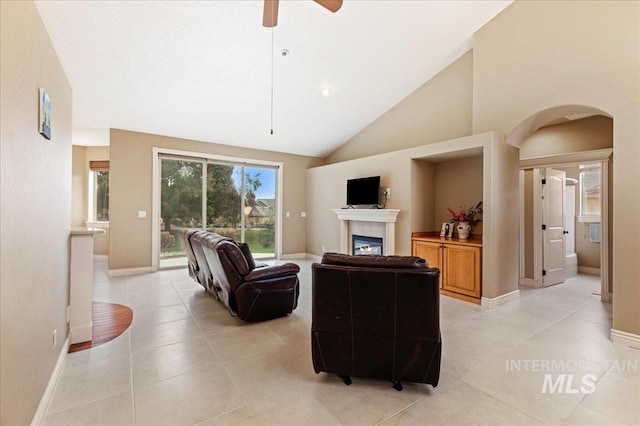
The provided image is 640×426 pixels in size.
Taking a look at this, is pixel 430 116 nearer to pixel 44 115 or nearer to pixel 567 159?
pixel 567 159

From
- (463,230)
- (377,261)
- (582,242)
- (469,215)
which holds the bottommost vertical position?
(582,242)

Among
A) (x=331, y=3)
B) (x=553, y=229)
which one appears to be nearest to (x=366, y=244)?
(x=553, y=229)

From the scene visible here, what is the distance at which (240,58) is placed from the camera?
418 cm

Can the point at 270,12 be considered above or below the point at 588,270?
above

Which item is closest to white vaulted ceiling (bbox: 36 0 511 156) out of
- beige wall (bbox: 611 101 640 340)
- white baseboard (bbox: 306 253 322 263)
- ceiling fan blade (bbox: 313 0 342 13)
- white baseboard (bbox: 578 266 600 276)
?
ceiling fan blade (bbox: 313 0 342 13)

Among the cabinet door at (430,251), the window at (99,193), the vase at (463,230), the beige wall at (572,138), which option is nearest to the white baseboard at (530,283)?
the vase at (463,230)

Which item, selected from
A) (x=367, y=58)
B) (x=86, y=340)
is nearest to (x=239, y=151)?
(x=367, y=58)

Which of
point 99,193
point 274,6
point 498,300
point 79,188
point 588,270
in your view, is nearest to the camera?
point 274,6

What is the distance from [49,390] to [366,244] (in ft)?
15.7

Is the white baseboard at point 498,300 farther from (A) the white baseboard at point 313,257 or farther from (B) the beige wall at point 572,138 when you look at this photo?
(A) the white baseboard at point 313,257

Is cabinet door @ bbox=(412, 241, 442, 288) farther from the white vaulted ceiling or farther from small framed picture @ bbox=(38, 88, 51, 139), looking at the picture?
small framed picture @ bbox=(38, 88, 51, 139)

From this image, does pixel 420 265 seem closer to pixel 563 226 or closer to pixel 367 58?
pixel 367 58

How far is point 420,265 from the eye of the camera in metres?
2.06

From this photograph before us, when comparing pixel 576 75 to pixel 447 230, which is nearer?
pixel 576 75
